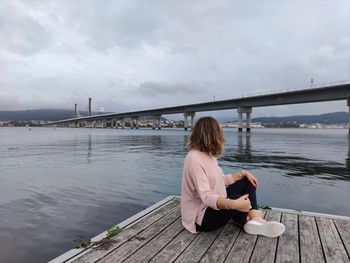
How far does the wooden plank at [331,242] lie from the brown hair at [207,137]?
1910 mm

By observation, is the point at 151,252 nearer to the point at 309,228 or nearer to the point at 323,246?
the point at 323,246

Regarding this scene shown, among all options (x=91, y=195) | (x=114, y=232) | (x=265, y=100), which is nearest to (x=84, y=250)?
(x=114, y=232)

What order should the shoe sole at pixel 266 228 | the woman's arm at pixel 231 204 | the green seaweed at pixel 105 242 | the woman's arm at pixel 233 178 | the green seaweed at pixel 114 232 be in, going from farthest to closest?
the woman's arm at pixel 233 178
the green seaweed at pixel 114 232
the shoe sole at pixel 266 228
the green seaweed at pixel 105 242
the woman's arm at pixel 231 204

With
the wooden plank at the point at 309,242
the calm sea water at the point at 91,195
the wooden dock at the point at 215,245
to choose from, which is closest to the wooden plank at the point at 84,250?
the wooden dock at the point at 215,245

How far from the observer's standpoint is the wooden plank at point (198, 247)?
145 inches

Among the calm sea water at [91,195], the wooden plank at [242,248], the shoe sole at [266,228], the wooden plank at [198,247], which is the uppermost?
the shoe sole at [266,228]

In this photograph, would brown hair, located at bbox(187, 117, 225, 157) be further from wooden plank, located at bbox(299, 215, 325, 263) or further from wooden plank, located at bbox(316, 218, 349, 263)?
wooden plank, located at bbox(316, 218, 349, 263)

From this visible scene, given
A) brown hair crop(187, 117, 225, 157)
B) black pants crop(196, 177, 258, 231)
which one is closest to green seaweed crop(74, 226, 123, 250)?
black pants crop(196, 177, 258, 231)

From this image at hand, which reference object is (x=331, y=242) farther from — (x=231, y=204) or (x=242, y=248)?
(x=231, y=204)

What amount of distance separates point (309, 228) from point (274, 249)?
1.23 metres

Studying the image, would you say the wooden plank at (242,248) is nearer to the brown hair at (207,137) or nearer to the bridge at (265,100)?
the brown hair at (207,137)

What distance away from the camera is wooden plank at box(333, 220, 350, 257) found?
425 centimetres

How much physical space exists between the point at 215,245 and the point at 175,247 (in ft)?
1.79

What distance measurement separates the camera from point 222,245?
411 centimetres
